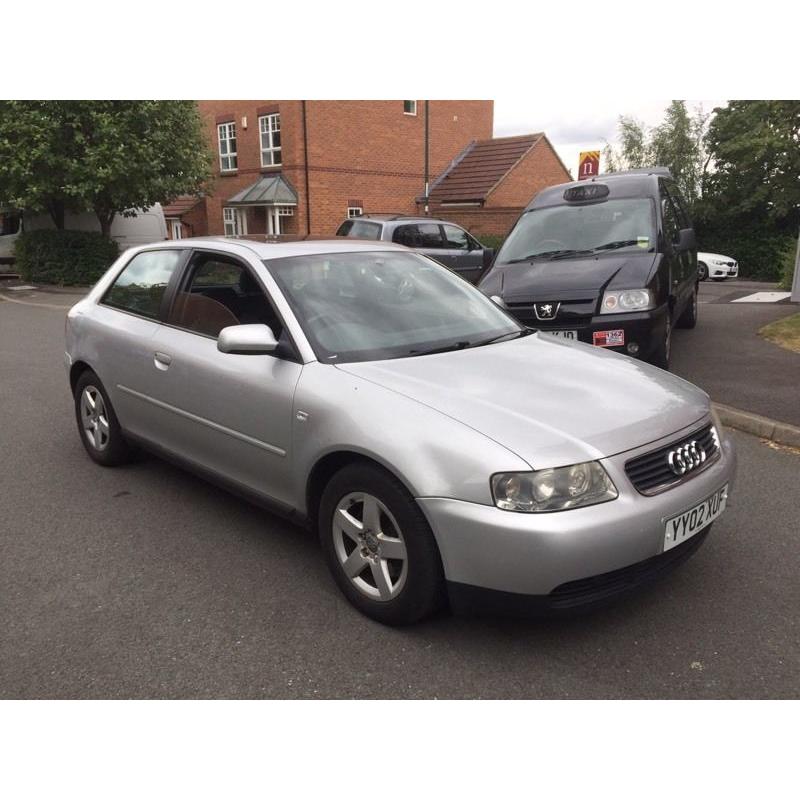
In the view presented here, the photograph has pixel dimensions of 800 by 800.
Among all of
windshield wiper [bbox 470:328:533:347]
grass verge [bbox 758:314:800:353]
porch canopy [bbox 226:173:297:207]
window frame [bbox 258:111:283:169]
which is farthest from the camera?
window frame [bbox 258:111:283:169]

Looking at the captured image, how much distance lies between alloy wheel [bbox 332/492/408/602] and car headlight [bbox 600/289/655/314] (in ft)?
12.7

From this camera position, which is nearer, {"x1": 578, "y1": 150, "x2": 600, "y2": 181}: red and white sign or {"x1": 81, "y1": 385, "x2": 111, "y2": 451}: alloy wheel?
{"x1": 81, "y1": 385, "x2": 111, "y2": 451}: alloy wheel

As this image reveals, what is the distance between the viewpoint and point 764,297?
48.1 feet

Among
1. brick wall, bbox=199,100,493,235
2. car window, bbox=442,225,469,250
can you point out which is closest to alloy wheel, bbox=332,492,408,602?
car window, bbox=442,225,469,250

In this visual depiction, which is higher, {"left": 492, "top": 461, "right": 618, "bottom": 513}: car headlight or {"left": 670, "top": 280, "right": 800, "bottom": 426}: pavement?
{"left": 492, "top": 461, "right": 618, "bottom": 513}: car headlight

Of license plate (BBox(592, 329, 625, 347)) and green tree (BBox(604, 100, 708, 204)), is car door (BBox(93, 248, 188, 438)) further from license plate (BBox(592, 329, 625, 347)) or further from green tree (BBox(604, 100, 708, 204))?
green tree (BBox(604, 100, 708, 204))

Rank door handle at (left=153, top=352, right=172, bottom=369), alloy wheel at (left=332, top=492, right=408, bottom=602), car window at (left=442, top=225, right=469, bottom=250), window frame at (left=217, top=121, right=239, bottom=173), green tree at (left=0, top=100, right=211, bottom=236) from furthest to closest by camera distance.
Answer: window frame at (left=217, top=121, right=239, bottom=173) < green tree at (left=0, top=100, right=211, bottom=236) < car window at (left=442, top=225, right=469, bottom=250) < door handle at (left=153, top=352, right=172, bottom=369) < alloy wheel at (left=332, top=492, right=408, bottom=602)

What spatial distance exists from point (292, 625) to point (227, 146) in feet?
90.2

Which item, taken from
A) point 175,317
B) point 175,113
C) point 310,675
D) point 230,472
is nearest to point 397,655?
point 310,675

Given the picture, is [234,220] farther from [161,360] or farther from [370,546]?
[370,546]

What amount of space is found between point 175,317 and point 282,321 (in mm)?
1036

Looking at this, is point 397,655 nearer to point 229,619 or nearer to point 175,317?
point 229,619

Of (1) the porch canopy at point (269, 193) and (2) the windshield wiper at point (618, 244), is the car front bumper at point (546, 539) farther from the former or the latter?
(1) the porch canopy at point (269, 193)

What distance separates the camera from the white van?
76.3ft
